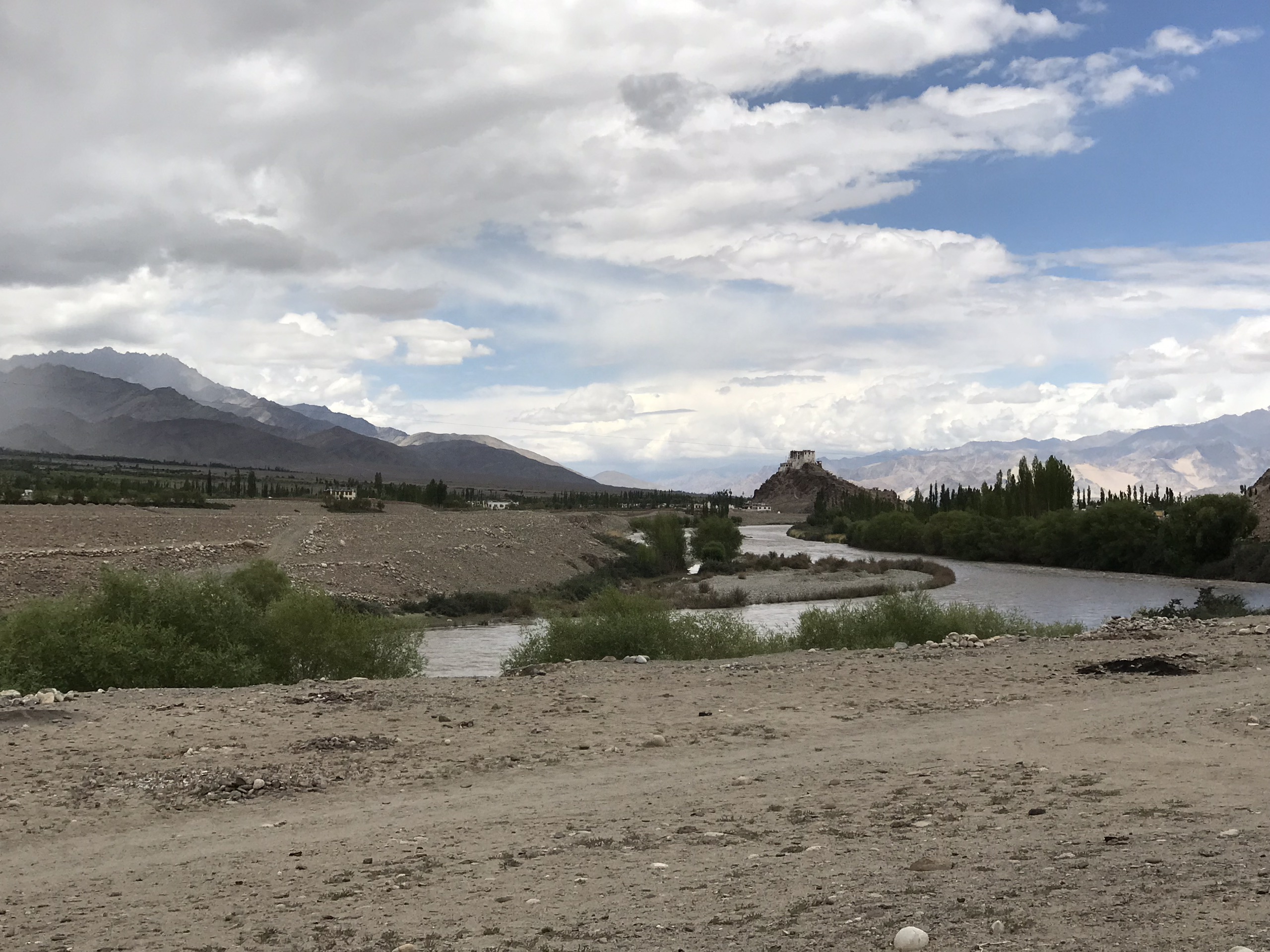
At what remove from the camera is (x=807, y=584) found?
6594cm

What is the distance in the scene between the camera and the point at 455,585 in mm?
56750

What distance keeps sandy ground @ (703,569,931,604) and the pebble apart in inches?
2032

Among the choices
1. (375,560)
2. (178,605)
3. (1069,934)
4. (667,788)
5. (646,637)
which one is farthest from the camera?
(375,560)

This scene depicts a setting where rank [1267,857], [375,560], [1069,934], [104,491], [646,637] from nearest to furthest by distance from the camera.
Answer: [1069,934] → [1267,857] → [646,637] → [375,560] → [104,491]

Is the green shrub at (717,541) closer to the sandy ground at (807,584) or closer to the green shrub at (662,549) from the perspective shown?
the green shrub at (662,549)

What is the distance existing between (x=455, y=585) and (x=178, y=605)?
35.7 metres

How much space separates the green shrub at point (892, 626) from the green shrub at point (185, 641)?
977 cm

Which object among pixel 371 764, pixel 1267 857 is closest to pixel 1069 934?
pixel 1267 857

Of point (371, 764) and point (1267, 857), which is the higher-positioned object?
point (1267, 857)

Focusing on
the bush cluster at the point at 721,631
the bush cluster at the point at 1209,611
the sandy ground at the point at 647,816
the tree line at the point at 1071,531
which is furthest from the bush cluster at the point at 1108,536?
the sandy ground at the point at 647,816

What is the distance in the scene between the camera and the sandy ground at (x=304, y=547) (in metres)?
47.3

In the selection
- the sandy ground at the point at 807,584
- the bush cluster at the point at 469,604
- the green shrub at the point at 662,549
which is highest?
the green shrub at the point at 662,549

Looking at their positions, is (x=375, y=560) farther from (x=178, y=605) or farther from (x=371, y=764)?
(x=371, y=764)

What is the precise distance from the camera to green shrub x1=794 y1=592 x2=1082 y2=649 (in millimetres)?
26672
